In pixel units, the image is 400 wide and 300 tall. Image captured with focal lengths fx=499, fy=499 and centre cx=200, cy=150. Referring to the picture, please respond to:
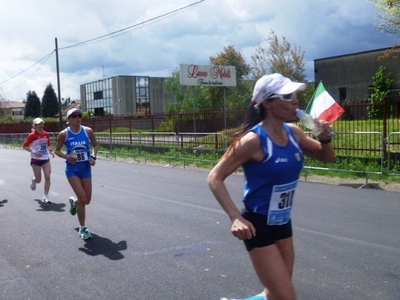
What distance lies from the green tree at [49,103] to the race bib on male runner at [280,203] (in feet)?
331

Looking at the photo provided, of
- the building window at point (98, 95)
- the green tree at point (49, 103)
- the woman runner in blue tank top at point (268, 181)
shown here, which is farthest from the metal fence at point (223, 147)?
the green tree at point (49, 103)

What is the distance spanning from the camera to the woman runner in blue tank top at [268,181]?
3.15m

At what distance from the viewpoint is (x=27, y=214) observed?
30.5 feet

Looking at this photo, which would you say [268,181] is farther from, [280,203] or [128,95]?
[128,95]

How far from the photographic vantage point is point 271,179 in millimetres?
3238

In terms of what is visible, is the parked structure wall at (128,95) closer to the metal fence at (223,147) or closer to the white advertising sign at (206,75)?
the white advertising sign at (206,75)

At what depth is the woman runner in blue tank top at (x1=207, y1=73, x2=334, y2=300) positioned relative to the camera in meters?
3.15

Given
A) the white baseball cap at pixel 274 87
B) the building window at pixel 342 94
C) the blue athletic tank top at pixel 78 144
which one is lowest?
the blue athletic tank top at pixel 78 144

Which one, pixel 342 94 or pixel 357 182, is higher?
pixel 342 94

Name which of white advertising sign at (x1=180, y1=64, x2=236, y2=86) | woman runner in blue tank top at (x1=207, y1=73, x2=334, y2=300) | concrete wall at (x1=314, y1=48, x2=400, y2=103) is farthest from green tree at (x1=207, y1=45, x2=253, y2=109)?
woman runner in blue tank top at (x1=207, y1=73, x2=334, y2=300)

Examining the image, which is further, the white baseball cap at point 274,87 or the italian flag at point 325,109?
the italian flag at point 325,109

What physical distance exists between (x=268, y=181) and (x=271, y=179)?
0.08 ft

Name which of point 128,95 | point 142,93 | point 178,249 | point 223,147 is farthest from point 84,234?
point 142,93

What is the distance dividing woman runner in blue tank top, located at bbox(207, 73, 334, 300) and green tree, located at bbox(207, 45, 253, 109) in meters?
45.9
